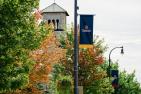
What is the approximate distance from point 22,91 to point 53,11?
73753 mm

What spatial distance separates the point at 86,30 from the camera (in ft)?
87.2

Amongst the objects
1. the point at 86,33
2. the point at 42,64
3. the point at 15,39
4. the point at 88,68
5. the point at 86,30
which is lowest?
the point at 88,68

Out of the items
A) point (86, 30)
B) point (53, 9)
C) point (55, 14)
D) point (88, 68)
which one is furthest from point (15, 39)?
point (53, 9)

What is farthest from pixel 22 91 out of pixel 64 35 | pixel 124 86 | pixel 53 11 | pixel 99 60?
pixel 53 11

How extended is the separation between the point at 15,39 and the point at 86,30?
581cm

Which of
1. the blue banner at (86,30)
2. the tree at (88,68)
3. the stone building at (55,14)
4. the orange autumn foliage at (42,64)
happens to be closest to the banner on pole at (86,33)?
the blue banner at (86,30)

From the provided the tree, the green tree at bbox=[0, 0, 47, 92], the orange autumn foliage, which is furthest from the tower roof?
the green tree at bbox=[0, 0, 47, 92]

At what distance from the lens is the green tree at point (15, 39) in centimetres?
3103

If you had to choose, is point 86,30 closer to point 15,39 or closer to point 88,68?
point 15,39

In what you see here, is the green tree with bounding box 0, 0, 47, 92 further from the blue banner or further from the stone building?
the stone building

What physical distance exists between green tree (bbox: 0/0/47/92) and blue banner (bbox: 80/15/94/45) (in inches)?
201

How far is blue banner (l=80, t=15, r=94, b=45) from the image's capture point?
26.4m

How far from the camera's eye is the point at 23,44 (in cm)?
3281

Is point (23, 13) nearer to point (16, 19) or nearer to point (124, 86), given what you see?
point (16, 19)
